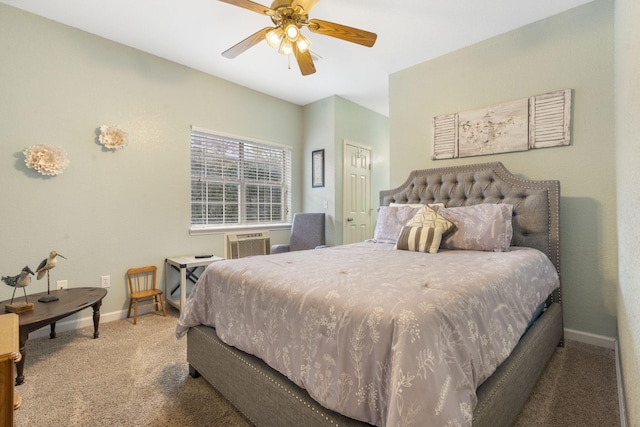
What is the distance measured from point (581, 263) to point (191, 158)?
4019 millimetres

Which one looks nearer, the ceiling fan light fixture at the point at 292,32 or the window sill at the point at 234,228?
the ceiling fan light fixture at the point at 292,32

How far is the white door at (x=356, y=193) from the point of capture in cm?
445

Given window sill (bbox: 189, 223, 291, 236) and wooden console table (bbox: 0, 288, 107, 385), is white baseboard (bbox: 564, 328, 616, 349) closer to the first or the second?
window sill (bbox: 189, 223, 291, 236)

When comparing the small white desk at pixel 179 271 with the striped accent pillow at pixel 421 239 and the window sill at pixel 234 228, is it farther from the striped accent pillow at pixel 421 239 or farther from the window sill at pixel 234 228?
the striped accent pillow at pixel 421 239

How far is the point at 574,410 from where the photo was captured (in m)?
1.55

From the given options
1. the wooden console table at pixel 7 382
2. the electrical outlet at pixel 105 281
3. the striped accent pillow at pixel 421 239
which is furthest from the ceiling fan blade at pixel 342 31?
the electrical outlet at pixel 105 281

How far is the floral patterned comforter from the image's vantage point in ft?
2.76

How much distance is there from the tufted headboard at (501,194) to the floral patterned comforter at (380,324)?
2.74ft

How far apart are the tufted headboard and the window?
183 centimetres

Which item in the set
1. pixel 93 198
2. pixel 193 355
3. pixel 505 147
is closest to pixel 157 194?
pixel 93 198

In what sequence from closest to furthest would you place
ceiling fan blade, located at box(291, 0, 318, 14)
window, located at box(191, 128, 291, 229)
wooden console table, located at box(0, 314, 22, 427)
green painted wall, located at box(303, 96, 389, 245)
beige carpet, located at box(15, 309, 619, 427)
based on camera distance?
wooden console table, located at box(0, 314, 22, 427)
beige carpet, located at box(15, 309, 619, 427)
ceiling fan blade, located at box(291, 0, 318, 14)
window, located at box(191, 128, 291, 229)
green painted wall, located at box(303, 96, 389, 245)

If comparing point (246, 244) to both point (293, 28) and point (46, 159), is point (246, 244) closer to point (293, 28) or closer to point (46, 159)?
point (46, 159)

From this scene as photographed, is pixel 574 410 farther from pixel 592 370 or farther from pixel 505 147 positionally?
pixel 505 147

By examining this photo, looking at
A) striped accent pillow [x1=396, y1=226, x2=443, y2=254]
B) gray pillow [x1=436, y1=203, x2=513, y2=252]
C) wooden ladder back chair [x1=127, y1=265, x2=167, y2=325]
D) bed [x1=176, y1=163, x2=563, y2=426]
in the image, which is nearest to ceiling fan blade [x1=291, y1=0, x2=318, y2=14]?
bed [x1=176, y1=163, x2=563, y2=426]
